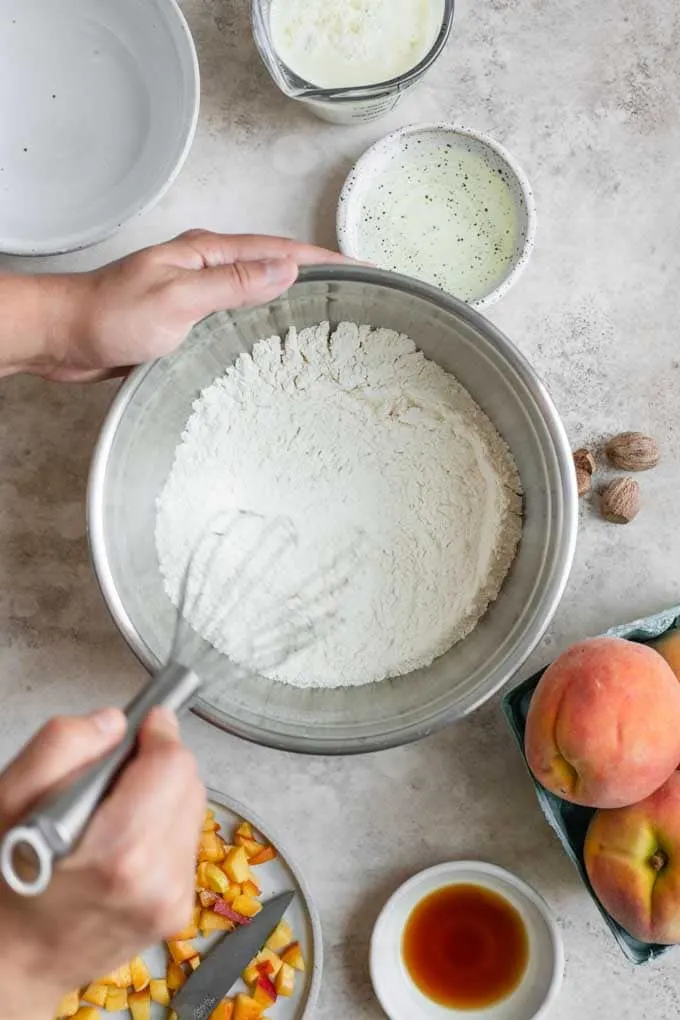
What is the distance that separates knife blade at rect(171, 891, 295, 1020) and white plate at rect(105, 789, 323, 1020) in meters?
0.02

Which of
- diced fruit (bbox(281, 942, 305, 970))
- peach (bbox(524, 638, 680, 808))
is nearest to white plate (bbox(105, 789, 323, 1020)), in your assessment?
diced fruit (bbox(281, 942, 305, 970))

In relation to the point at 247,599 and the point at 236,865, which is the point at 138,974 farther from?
the point at 247,599

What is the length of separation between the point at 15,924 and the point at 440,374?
22.0 inches

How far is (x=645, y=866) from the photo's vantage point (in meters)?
0.90

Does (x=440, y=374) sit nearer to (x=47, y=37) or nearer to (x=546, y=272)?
(x=546, y=272)

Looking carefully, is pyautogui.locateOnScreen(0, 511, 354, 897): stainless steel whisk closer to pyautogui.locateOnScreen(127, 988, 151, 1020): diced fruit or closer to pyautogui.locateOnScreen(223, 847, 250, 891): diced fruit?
pyautogui.locateOnScreen(223, 847, 250, 891): diced fruit

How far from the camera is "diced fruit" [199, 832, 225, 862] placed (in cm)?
100

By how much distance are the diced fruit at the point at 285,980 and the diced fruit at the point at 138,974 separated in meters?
0.12

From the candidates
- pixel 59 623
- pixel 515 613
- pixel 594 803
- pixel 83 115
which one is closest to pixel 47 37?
pixel 83 115

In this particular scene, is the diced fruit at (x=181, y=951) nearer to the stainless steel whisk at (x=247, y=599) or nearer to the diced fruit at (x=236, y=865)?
the diced fruit at (x=236, y=865)

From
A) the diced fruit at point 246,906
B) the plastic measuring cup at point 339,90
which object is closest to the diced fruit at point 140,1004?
the diced fruit at point 246,906

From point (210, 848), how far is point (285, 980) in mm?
145

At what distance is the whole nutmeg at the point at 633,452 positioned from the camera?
100 centimetres

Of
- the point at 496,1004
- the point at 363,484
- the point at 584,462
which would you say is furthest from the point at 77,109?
the point at 496,1004
